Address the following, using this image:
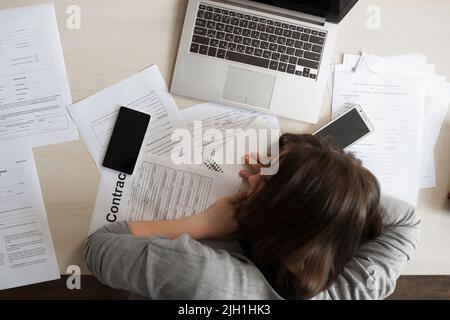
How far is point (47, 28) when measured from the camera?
0.76 metres

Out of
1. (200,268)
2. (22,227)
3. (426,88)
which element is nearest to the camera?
(200,268)

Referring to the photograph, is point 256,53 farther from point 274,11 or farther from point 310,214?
point 310,214

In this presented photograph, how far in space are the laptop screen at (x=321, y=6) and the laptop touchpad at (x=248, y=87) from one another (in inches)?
5.8

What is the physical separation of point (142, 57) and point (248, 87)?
0.23 m

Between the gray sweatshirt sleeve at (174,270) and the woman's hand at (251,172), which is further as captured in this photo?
the woman's hand at (251,172)

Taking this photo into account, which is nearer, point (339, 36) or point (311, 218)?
point (311, 218)

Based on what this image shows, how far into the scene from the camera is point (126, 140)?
77cm

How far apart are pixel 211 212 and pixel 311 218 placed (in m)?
0.22

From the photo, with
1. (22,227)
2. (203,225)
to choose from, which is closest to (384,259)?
(203,225)

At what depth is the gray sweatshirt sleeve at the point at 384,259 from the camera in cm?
72

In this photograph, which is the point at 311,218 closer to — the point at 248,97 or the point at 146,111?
the point at 248,97

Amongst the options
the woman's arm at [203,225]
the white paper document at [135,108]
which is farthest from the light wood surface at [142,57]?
the woman's arm at [203,225]

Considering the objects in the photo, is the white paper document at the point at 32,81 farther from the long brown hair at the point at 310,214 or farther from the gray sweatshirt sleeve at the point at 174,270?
the long brown hair at the point at 310,214
